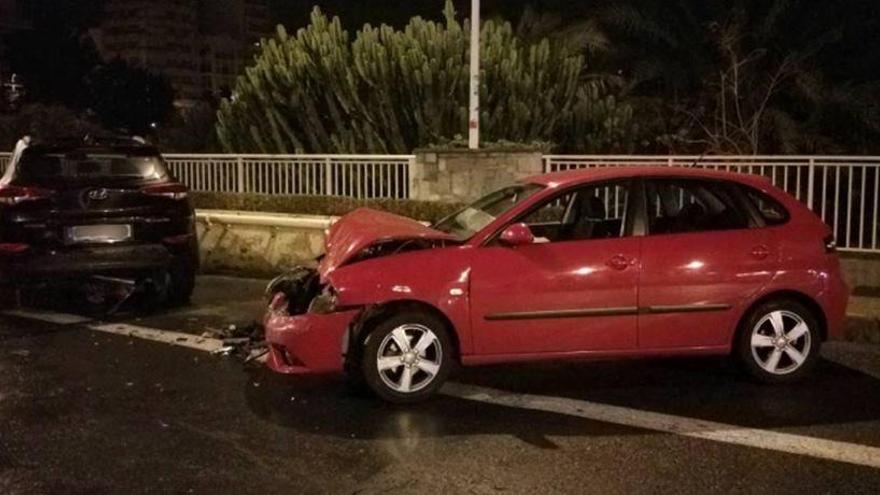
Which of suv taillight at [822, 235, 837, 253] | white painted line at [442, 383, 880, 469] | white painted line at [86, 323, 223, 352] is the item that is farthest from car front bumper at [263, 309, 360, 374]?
suv taillight at [822, 235, 837, 253]


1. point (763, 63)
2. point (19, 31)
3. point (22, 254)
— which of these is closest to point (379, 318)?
point (22, 254)

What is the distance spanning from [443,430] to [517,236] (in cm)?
126

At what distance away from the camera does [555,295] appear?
20.6ft

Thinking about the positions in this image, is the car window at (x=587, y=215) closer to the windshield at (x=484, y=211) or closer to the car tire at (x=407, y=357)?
the windshield at (x=484, y=211)

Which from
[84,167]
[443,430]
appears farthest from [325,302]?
[84,167]

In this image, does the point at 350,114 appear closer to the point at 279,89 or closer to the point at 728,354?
the point at 279,89

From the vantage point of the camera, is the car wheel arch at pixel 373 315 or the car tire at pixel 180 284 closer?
the car wheel arch at pixel 373 315

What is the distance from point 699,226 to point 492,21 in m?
10.9

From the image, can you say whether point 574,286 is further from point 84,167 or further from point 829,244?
point 84,167

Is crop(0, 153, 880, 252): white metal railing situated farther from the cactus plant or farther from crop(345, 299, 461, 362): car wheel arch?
crop(345, 299, 461, 362): car wheel arch

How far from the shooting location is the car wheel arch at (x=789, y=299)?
21.5 feet

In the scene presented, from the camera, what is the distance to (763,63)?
1712cm

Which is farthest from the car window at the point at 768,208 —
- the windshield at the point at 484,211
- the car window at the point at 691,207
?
the windshield at the point at 484,211

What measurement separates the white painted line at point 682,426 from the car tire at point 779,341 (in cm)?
96
